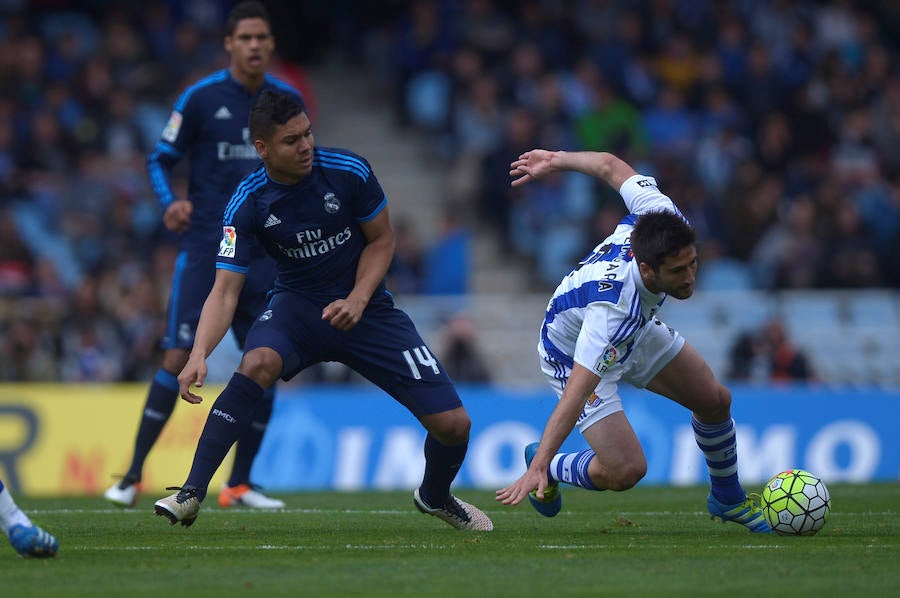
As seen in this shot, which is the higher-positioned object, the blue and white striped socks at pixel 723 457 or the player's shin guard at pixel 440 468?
the blue and white striped socks at pixel 723 457

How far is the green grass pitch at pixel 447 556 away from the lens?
5945mm

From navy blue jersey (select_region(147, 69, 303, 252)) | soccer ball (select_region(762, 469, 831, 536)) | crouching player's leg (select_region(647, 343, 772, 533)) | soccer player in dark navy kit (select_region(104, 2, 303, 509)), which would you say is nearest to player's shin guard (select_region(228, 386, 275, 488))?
soccer player in dark navy kit (select_region(104, 2, 303, 509))

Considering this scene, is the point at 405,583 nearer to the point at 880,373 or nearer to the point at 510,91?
the point at 880,373

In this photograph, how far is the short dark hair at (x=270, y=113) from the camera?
7609 mm

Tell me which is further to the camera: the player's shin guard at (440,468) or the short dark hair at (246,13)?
the short dark hair at (246,13)

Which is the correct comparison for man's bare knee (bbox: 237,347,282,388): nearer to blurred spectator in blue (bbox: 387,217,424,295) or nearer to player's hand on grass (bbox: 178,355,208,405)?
player's hand on grass (bbox: 178,355,208,405)

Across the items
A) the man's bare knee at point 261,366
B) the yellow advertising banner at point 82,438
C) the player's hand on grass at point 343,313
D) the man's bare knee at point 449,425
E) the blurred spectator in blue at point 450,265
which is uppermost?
the blurred spectator in blue at point 450,265

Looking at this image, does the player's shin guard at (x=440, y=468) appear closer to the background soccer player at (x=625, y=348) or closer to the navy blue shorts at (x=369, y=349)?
the navy blue shorts at (x=369, y=349)

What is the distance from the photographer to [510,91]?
19984 millimetres

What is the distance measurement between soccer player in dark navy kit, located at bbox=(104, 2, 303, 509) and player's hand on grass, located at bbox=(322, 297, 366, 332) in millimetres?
1923

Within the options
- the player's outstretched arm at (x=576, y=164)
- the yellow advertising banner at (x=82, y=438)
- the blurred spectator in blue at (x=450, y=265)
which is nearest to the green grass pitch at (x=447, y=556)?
the player's outstretched arm at (x=576, y=164)

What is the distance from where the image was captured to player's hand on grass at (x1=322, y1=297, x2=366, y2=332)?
7793 mm

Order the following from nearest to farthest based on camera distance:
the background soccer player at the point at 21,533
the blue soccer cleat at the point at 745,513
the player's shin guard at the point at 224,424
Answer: the background soccer player at the point at 21,533 < the player's shin guard at the point at 224,424 < the blue soccer cleat at the point at 745,513

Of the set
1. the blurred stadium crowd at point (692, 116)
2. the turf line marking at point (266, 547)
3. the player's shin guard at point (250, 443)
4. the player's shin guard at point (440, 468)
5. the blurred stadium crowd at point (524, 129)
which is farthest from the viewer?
the blurred stadium crowd at point (692, 116)
